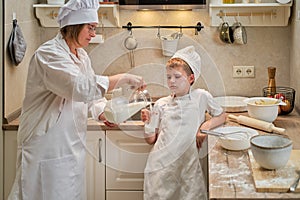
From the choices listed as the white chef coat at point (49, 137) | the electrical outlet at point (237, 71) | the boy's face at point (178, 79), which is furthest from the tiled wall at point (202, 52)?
the white chef coat at point (49, 137)

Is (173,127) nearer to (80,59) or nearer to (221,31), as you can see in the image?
(80,59)

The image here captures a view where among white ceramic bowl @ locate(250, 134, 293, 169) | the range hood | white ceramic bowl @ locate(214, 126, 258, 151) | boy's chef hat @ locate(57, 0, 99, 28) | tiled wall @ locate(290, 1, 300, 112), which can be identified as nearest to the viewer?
white ceramic bowl @ locate(250, 134, 293, 169)

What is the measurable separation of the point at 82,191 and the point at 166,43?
1081 mm

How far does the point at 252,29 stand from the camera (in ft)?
10.8

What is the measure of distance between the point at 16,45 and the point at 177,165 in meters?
1.07

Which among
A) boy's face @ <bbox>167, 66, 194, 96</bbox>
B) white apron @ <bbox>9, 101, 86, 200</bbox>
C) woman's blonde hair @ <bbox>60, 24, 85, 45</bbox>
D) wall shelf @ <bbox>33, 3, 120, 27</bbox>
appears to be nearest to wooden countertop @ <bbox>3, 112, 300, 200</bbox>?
boy's face @ <bbox>167, 66, 194, 96</bbox>

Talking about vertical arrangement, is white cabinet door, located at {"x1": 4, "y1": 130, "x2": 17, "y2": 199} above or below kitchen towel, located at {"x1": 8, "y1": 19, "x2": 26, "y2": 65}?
below

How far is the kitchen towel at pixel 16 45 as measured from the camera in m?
2.89

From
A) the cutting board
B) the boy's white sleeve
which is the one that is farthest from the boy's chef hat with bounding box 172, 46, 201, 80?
the cutting board

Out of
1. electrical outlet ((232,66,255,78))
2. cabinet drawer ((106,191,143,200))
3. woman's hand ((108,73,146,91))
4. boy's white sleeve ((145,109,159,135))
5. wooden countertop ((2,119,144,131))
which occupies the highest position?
electrical outlet ((232,66,255,78))

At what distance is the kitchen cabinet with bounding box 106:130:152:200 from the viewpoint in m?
2.91

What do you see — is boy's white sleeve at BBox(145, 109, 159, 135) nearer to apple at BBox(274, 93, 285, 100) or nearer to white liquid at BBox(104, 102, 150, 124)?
white liquid at BBox(104, 102, 150, 124)

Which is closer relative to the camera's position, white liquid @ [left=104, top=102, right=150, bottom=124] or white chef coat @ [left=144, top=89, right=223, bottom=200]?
white liquid @ [left=104, top=102, right=150, bottom=124]

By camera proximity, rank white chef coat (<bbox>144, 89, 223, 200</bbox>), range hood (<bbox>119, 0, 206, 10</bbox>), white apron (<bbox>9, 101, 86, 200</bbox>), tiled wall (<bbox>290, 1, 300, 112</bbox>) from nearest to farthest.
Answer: white apron (<bbox>9, 101, 86, 200</bbox>), white chef coat (<bbox>144, 89, 223, 200</bbox>), tiled wall (<bbox>290, 1, 300, 112</bbox>), range hood (<bbox>119, 0, 206, 10</bbox>)
